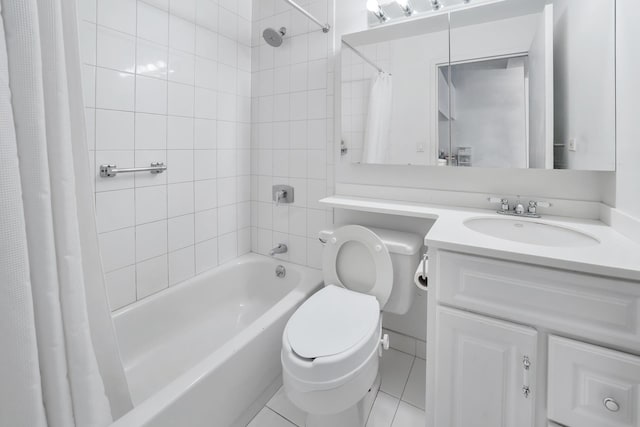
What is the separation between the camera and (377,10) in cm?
158

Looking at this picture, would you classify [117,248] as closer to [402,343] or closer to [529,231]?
[402,343]

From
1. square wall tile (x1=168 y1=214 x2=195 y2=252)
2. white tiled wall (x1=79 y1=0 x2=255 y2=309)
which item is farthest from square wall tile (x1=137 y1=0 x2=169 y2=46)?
square wall tile (x1=168 y1=214 x2=195 y2=252)

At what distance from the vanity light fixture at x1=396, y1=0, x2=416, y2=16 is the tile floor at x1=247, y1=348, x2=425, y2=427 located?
1.86m

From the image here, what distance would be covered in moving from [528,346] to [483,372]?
159 millimetres

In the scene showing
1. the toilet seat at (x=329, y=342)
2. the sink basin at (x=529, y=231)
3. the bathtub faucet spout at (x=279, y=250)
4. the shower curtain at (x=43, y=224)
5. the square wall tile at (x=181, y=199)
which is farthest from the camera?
the bathtub faucet spout at (x=279, y=250)

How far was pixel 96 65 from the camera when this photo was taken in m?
1.29

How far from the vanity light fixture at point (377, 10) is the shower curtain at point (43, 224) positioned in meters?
1.34

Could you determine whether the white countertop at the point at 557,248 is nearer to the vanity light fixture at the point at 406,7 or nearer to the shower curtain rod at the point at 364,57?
the shower curtain rod at the point at 364,57

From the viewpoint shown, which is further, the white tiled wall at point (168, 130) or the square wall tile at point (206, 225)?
the square wall tile at point (206, 225)

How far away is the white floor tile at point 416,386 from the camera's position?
56.0 inches

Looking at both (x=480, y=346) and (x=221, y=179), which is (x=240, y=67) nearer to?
(x=221, y=179)

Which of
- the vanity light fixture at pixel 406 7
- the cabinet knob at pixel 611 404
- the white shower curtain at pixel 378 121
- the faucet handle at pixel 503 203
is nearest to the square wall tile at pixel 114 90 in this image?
the white shower curtain at pixel 378 121

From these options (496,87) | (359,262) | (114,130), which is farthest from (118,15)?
(496,87)

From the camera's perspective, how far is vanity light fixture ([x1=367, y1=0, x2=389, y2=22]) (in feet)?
5.15
